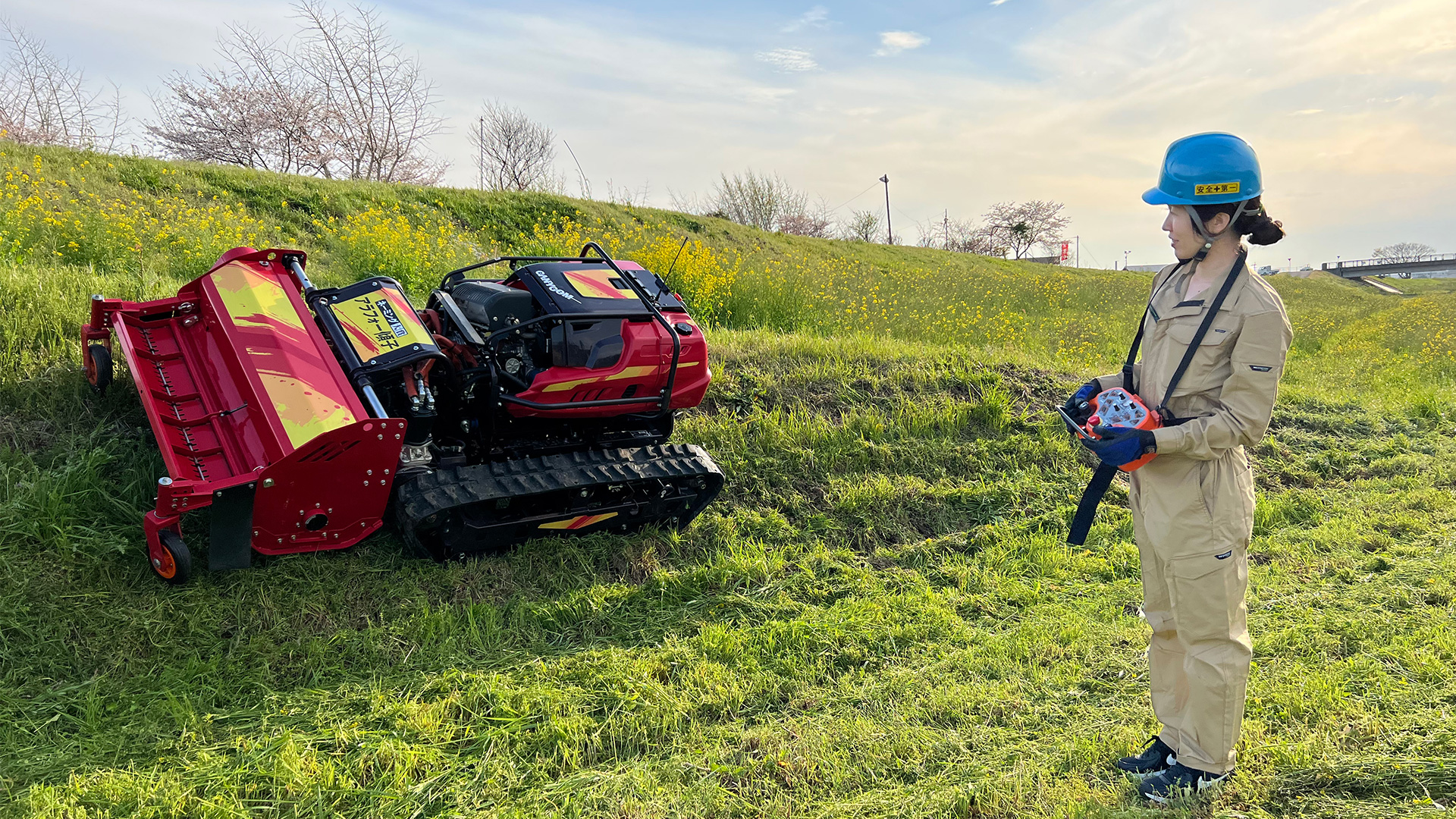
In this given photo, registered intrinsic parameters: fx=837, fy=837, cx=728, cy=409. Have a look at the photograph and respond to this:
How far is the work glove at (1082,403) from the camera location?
3.01 meters

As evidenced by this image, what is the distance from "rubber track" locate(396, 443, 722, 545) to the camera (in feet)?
13.4

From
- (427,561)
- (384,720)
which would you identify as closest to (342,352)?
(427,561)

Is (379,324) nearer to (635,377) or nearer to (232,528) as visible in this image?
(232,528)

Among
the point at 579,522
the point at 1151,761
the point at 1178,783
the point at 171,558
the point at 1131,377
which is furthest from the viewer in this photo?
the point at 579,522

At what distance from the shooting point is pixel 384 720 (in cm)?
322

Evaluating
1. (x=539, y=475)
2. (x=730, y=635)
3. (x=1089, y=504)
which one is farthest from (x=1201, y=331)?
(x=539, y=475)

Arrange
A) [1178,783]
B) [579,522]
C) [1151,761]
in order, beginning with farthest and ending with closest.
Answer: [579,522], [1151,761], [1178,783]

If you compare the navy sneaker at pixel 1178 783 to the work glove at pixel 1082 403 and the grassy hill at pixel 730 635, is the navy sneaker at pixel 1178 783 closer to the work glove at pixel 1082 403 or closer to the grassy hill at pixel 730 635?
the grassy hill at pixel 730 635

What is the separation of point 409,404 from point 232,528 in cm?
95

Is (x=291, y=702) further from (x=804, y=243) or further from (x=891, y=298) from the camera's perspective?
(x=804, y=243)

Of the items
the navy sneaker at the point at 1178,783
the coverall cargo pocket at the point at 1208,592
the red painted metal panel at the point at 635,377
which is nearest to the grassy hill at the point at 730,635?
the navy sneaker at the point at 1178,783

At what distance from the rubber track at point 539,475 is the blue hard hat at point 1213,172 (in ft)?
9.54

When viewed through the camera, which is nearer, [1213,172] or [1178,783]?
[1213,172]

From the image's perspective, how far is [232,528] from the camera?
362cm
